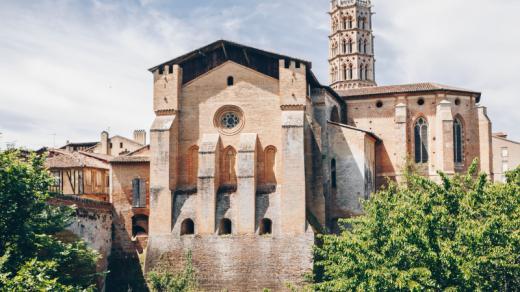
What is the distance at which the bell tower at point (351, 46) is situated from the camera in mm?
79688

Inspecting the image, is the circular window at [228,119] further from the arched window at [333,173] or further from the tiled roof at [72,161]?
the tiled roof at [72,161]

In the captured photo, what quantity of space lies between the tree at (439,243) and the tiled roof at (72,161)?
65.0 feet

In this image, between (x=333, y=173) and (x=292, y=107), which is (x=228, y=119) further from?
(x=333, y=173)

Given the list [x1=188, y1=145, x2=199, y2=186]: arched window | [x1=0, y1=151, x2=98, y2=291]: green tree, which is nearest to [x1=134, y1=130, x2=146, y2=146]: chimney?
[x1=188, y1=145, x2=199, y2=186]: arched window

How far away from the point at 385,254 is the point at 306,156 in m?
15.3

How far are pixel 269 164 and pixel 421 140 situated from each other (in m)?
15.6

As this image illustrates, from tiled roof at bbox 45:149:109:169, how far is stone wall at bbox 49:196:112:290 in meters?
3.49

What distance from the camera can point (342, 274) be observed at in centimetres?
2952

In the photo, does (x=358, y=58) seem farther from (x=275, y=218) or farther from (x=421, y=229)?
(x=421, y=229)

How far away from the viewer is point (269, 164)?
138 feet

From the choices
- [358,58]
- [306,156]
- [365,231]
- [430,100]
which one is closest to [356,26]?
[358,58]

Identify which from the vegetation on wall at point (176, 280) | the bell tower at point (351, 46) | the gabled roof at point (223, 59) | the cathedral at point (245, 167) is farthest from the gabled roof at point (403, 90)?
the bell tower at point (351, 46)

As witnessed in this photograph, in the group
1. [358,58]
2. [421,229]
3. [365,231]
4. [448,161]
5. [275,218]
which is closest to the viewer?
[421,229]

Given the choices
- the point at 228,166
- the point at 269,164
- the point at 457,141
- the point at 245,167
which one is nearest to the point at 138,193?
the point at 228,166
